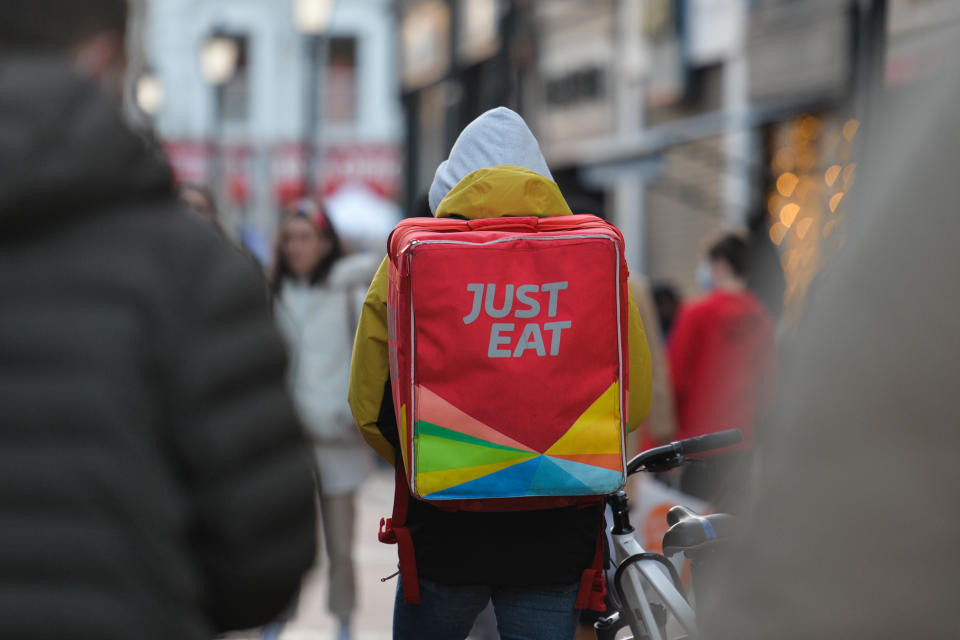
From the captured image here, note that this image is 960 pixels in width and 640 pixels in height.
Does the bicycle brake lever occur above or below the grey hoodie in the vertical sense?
below

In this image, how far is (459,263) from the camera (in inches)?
124

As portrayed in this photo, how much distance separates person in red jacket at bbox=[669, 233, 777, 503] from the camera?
7.04 m

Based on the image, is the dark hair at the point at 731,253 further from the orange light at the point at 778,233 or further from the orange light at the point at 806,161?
the orange light at the point at 806,161

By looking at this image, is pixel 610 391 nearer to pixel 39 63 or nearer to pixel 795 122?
pixel 39 63

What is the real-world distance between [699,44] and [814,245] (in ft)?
15.1

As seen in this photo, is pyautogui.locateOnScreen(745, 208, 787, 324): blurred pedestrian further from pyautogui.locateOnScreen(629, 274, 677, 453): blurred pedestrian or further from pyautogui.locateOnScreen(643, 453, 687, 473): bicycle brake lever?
pyautogui.locateOnScreen(643, 453, 687, 473): bicycle brake lever

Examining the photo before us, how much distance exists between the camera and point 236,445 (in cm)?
161

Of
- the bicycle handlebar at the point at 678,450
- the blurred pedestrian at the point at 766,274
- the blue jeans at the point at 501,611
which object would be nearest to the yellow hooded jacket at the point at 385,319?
the bicycle handlebar at the point at 678,450

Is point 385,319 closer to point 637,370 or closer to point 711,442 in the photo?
point 637,370

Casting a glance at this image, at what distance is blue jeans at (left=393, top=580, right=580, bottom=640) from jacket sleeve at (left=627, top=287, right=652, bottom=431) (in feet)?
1.51

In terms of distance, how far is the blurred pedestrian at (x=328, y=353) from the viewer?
643cm

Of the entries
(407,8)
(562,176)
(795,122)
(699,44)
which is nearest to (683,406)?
(795,122)

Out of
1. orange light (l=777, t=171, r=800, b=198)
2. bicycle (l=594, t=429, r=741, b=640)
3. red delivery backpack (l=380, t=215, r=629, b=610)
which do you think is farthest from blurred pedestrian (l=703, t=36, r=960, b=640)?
orange light (l=777, t=171, r=800, b=198)

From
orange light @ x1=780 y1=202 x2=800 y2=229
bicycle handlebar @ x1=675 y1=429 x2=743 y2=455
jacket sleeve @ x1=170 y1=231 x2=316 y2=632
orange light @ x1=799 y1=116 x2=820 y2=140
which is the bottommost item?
orange light @ x1=780 y1=202 x2=800 y2=229
